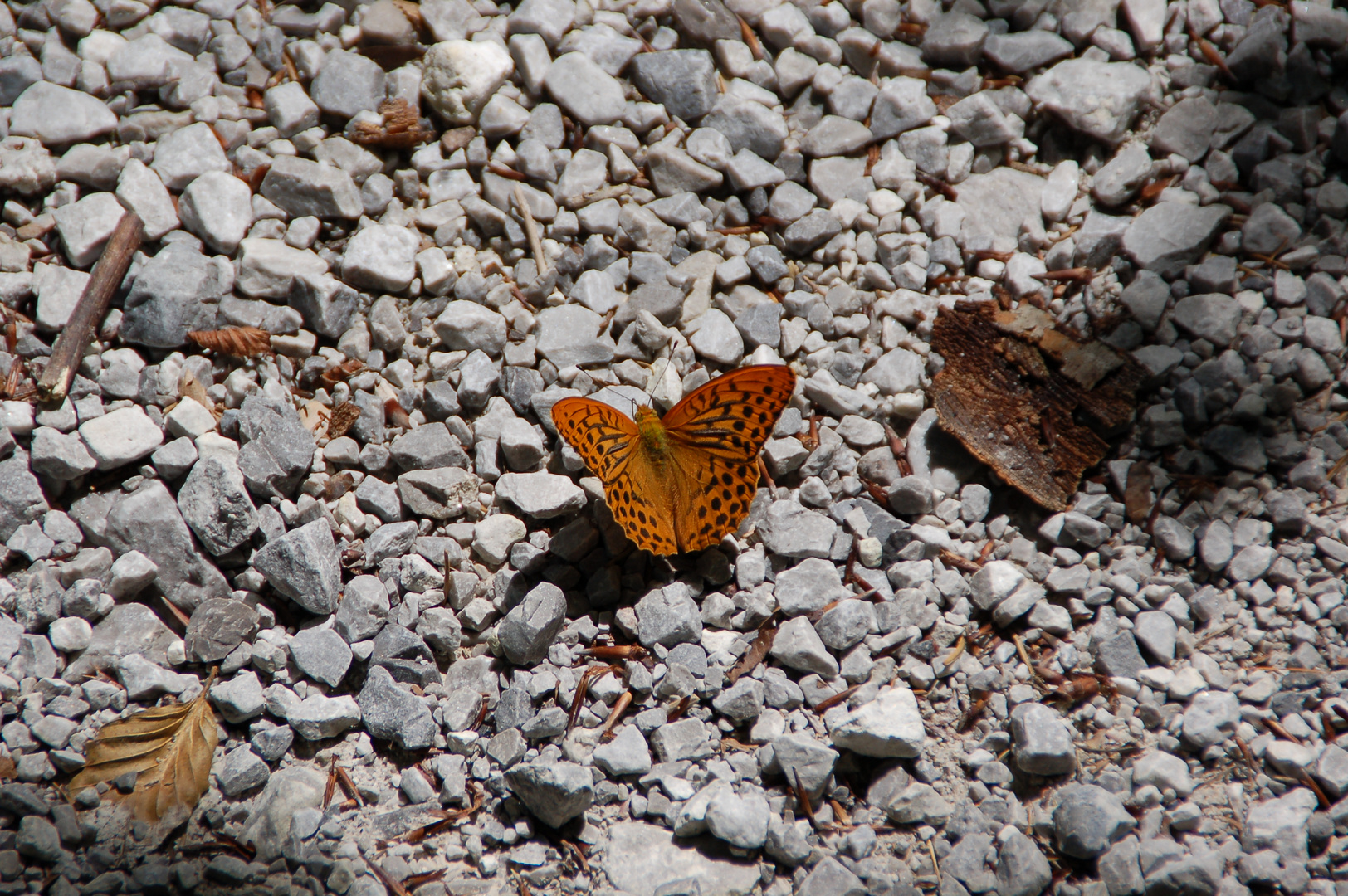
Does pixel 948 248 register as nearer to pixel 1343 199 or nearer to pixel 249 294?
pixel 1343 199

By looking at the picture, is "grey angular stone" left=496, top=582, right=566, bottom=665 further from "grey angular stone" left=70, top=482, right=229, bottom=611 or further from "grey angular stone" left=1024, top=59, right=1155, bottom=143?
"grey angular stone" left=1024, top=59, right=1155, bottom=143

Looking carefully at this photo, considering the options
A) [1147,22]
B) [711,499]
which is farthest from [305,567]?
[1147,22]

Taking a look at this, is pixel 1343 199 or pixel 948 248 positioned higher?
pixel 1343 199

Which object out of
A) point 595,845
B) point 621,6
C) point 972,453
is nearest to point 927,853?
point 595,845

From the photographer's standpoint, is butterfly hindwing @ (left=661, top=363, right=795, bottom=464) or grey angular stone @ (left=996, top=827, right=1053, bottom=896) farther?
butterfly hindwing @ (left=661, top=363, right=795, bottom=464)

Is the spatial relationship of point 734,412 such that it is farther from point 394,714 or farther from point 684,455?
point 394,714

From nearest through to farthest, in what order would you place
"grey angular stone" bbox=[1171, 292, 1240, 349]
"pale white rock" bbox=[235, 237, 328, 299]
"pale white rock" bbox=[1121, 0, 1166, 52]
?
"grey angular stone" bbox=[1171, 292, 1240, 349] → "pale white rock" bbox=[235, 237, 328, 299] → "pale white rock" bbox=[1121, 0, 1166, 52]

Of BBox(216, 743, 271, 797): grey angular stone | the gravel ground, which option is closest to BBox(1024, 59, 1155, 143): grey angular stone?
the gravel ground
